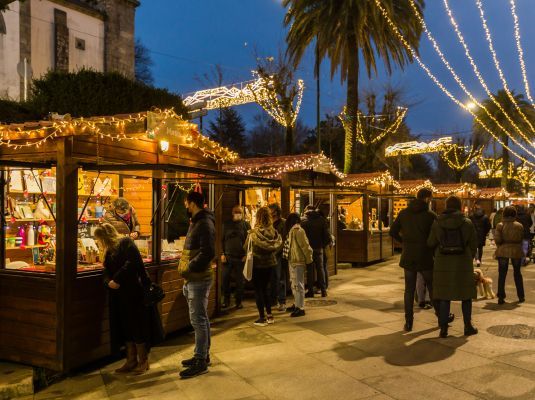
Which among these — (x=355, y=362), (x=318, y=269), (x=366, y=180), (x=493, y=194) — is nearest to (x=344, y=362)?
(x=355, y=362)

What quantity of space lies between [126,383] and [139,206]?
3.19 metres

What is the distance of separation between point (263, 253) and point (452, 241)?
248 cm

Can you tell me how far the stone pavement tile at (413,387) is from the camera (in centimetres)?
448

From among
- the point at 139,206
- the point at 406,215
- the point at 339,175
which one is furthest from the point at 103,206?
the point at 339,175

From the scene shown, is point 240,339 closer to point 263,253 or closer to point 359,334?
point 263,253

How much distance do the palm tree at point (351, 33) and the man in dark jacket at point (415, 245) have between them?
11899 millimetres

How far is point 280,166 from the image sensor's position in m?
11.4

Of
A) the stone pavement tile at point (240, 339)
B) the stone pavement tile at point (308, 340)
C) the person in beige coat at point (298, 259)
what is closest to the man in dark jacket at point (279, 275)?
the person in beige coat at point (298, 259)

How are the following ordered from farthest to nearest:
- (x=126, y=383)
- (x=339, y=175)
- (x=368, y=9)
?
(x=368, y=9)
(x=339, y=175)
(x=126, y=383)

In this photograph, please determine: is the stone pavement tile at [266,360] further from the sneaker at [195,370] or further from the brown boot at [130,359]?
the brown boot at [130,359]

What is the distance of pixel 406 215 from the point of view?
270 inches

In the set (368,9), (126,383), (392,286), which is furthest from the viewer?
(368,9)

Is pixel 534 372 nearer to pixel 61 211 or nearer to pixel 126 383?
pixel 126 383

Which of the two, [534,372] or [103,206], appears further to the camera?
[103,206]
